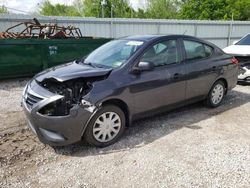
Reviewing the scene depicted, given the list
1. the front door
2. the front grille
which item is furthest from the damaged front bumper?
the front door

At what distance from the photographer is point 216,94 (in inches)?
216

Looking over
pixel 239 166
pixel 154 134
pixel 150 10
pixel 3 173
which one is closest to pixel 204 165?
pixel 239 166

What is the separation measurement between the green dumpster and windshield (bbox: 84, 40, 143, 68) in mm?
3569

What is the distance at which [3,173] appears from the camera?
3.19 metres

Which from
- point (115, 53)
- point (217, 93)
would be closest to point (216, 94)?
point (217, 93)

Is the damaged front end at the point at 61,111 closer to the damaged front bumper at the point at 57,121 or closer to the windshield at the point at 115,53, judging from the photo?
the damaged front bumper at the point at 57,121

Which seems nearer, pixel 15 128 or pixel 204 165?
pixel 204 165

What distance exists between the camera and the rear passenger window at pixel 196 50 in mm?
4816

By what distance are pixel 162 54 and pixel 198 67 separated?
2.97 ft

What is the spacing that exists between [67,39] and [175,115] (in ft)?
15.3

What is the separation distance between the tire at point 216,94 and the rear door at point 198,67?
19 cm

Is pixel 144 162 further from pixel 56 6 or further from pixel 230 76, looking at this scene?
pixel 56 6

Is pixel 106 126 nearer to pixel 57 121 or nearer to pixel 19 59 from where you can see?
pixel 57 121

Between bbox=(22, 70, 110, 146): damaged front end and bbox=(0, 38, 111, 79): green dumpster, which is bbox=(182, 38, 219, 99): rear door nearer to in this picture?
bbox=(22, 70, 110, 146): damaged front end
